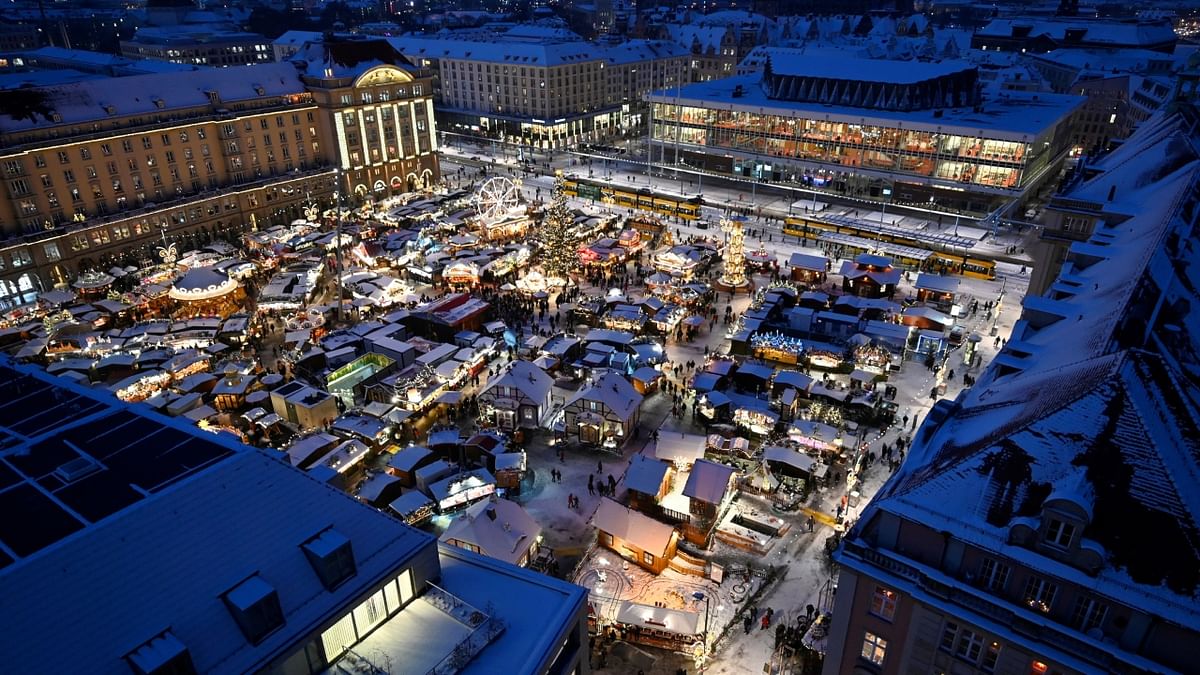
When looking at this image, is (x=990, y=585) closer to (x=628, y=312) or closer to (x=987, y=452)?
(x=987, y=452)

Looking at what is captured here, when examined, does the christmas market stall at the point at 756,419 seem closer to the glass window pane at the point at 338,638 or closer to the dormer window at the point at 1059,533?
the dormer window at the point at 1059,533

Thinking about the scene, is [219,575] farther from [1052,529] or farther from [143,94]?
[143,94]

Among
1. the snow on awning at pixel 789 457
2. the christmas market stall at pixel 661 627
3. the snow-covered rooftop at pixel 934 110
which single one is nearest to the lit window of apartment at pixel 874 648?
the christmas market stall at pixel 661 627

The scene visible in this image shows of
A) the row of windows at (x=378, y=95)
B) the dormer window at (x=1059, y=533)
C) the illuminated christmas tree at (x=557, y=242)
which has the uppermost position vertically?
the row of windows at (x=378, y=95)

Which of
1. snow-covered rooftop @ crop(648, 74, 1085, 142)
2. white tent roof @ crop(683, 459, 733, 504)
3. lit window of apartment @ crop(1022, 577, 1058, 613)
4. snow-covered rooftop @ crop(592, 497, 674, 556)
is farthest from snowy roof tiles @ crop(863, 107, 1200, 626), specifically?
snow-covered rooftop @ crop(648, 74, 1085, 142)

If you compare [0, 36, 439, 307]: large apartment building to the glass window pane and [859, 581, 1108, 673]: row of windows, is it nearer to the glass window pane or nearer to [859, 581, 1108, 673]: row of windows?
the glass window pane

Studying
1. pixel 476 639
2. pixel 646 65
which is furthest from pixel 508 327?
pixel 646 65

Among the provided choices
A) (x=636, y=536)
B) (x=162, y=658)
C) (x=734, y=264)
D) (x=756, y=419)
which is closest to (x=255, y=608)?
(x=162, y=658)
